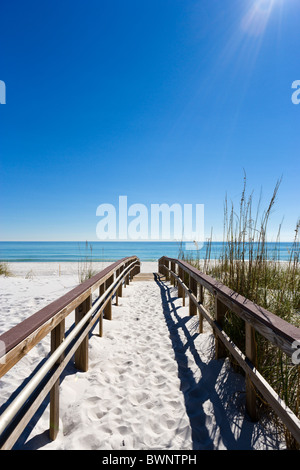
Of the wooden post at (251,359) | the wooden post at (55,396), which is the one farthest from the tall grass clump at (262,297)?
the wooden post at (55,396)

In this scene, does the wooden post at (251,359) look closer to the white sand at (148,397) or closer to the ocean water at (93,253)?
the white sand at (148,397)

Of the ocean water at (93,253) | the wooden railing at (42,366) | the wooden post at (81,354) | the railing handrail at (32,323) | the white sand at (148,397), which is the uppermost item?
the railing handrail at (32,323)

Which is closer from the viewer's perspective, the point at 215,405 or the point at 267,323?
the point at 267,323

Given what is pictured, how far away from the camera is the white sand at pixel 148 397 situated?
1.73 m

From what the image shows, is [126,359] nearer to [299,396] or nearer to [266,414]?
[266,414]

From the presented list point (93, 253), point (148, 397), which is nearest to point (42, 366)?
point (148, 397)

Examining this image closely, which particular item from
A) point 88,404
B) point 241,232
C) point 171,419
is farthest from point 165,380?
point 241,232

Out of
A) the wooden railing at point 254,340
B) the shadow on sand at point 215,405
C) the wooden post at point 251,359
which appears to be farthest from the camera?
the wooden post at point 251,359

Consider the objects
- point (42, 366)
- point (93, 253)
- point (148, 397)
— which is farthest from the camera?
point (93, 253)

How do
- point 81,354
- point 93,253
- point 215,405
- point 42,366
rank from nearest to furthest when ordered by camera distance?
point 42,366 → point 215,405 → point 81,354 → point 93,253

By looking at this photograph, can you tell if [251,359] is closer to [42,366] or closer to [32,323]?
[42,366]

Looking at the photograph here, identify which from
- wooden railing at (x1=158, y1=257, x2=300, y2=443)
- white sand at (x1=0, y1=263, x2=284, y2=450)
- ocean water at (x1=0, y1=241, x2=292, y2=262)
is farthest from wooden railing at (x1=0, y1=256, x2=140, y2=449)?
ocean water at (x1=0, y1=241, x2=292, y2=262)

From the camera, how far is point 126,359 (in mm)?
3000

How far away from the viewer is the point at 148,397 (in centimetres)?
226
